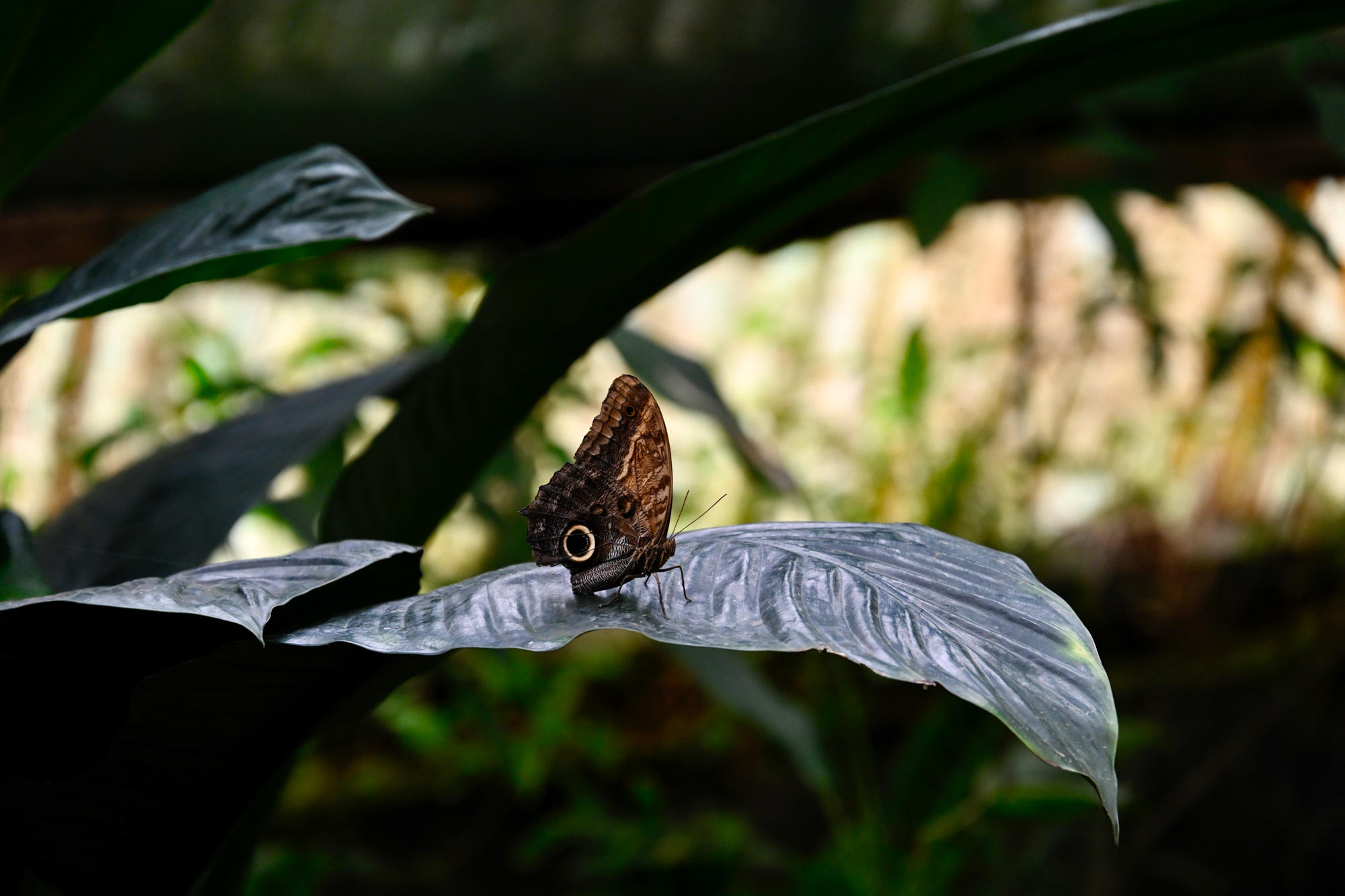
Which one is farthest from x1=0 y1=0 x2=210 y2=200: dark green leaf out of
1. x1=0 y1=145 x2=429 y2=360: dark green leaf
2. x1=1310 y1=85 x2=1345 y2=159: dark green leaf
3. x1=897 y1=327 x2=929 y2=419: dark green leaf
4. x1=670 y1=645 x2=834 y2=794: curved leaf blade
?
x1=897 y1=327 x2=929 y2=419: dark green leaf

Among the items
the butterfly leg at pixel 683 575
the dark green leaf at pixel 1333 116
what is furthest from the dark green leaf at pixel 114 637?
the dark green leaf at pixel 1333 116

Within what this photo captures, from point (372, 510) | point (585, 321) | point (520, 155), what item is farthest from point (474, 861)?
point (585, 321)

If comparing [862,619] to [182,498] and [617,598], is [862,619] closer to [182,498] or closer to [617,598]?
[617,598]

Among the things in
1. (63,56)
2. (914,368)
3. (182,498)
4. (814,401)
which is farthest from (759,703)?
(814,401)

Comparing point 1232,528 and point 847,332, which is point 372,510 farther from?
point 847,332

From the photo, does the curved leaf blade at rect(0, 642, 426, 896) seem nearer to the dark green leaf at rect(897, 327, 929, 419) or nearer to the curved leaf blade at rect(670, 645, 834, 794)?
the curved leaf blade at rect(670, 645, 834, 794)

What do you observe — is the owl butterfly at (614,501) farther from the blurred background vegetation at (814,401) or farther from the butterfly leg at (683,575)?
the blurred background vegetation at (814,401)
